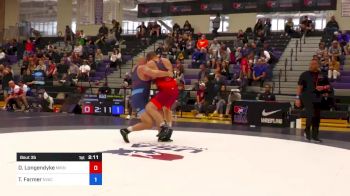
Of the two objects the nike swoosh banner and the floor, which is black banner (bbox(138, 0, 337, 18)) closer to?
the nike swoosh banner

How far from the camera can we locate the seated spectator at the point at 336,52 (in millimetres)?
14192

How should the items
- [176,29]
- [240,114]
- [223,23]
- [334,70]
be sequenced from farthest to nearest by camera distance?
[223,23]
[176,29]
[334,70]
[240,114]

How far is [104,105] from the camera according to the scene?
43.8 feet

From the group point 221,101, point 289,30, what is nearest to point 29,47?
point 289,30

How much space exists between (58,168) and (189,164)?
2.47 metres

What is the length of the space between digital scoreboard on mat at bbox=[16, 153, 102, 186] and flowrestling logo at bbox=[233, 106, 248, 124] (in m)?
8.55

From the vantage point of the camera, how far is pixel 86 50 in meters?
20.3

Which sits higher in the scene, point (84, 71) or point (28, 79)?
point (84, 71)

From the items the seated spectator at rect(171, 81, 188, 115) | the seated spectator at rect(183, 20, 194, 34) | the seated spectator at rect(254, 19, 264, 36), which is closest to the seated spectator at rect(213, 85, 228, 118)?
the seated spectator at rect(171, 81, 188, 115)

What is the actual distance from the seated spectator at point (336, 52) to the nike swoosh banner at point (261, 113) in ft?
13.6

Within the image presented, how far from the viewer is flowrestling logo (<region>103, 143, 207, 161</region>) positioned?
18.2ft

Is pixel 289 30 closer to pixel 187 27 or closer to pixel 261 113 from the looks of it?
Result: pixel 187 27

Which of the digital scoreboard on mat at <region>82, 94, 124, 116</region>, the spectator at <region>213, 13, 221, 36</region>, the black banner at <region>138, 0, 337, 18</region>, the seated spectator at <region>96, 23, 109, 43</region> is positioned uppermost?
the black banner at <region>138, 0, 337, 18</region>

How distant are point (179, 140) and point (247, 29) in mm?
12474
